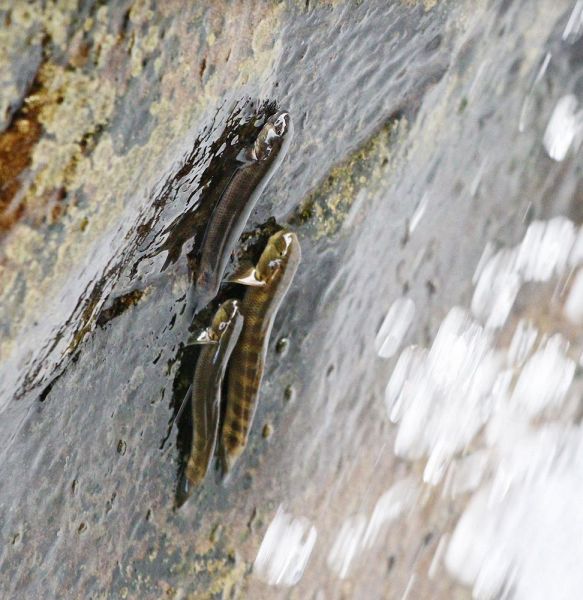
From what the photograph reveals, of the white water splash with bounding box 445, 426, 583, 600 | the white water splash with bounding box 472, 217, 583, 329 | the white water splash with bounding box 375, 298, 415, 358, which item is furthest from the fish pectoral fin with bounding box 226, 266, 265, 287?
the white water splash with bounding box 445, 426, 583, 600

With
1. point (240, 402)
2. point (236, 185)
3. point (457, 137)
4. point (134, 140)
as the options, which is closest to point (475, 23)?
point (457, 137)

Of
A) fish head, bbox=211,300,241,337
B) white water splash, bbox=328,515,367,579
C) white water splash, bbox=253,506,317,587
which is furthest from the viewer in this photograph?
white water splash, bbox=328,515,367,579

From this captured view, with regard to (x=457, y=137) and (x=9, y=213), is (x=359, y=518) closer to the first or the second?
(x=457, y=137)

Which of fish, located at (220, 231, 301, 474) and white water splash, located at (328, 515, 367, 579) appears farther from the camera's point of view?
white water splash, located at (328, 515, 367, 579)

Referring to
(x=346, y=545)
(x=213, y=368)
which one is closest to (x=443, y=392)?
(x=346, y=545)

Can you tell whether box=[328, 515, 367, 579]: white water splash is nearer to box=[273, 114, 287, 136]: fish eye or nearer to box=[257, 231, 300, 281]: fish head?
box=[257, 231, 300, 281]: fish head
